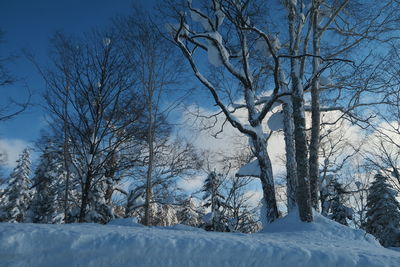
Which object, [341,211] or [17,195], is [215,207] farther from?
[17,195]

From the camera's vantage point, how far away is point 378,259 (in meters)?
1.79

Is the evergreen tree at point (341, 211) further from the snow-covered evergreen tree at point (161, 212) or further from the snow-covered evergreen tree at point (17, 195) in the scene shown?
the snow-covered evergreen tree at point (17, 195)

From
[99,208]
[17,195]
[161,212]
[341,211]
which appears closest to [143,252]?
[99,208]

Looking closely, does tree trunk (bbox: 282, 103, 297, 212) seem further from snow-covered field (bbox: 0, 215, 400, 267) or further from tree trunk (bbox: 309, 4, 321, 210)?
snow-covered field (bbox: 0, 215, 400, 267)

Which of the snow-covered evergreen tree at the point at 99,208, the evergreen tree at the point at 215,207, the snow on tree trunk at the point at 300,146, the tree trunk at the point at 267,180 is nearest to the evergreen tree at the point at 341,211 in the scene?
the evergreen tree at the point at 215,207

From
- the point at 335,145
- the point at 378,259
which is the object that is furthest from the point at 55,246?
the point at 335,145

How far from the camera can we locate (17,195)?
2334 cm

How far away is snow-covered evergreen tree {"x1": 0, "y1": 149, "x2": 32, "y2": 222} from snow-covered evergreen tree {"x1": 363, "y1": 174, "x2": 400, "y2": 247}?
28.9m

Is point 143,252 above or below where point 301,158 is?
below

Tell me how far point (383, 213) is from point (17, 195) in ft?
104

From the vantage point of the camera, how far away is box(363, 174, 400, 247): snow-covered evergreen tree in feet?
54.1

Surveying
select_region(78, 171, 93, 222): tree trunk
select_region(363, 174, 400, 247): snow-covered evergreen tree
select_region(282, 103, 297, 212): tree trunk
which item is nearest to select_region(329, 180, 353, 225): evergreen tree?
select_region(363, 174, 400, 247): snow-covered evergreen tree

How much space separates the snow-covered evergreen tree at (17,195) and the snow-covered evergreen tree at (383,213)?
28.9 meters

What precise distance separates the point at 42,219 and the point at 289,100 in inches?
860
